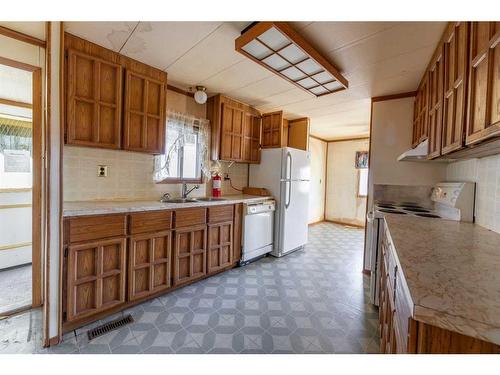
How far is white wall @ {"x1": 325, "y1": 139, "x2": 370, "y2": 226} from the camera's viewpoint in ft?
17.9

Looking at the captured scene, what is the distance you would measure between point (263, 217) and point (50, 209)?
2.28 metres

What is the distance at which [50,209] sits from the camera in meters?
1.44

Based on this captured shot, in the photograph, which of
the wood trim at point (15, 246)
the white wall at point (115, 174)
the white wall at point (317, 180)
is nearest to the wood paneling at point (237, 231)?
the white wall at point (115, 174)

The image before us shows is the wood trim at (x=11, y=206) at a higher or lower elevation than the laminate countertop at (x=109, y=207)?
lower

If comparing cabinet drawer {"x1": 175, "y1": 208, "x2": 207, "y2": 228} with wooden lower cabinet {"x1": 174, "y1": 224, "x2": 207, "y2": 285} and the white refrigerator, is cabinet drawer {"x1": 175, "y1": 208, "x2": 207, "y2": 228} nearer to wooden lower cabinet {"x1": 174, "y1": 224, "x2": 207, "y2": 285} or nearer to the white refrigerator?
wooden lower cabinet {"x1": 174, "y1": 224, "x2": 207, "y2": 285}

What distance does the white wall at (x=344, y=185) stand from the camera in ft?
17.9

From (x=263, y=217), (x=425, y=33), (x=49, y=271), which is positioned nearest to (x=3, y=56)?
(x=49, y=271)

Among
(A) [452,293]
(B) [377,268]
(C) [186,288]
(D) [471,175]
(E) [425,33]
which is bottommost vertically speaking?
(C) [186,288]

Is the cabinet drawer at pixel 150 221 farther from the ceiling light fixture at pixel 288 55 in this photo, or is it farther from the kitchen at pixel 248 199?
the ceiling light fixture at pixel 288 55

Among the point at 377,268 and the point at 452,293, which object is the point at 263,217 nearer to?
the point at 377,268

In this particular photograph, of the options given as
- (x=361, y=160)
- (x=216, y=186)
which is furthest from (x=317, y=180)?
(x=216, y=186)

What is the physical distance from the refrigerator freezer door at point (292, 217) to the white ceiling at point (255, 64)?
4.30 ft

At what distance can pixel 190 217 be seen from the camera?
91.9 inches

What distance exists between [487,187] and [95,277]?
294 cm
